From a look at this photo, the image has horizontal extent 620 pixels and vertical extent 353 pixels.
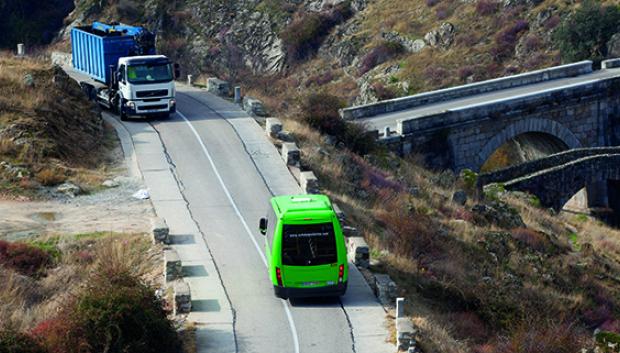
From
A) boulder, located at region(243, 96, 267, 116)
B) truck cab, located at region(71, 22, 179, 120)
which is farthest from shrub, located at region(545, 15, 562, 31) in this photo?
boulder, located at region(243, 96, 267, 116)

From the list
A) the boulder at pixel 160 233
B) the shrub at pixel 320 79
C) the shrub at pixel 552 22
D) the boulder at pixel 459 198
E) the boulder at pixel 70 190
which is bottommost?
the boulder at pixel 459 198

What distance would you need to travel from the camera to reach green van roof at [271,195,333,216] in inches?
896

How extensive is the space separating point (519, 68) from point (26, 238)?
43.2 meters

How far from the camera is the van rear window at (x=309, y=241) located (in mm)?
22422

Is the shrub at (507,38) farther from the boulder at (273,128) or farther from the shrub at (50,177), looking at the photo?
the shrub at (50,177)

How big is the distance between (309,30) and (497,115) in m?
30.6

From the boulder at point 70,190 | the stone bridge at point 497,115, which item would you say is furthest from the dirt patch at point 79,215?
the stone bridge at point 497,115

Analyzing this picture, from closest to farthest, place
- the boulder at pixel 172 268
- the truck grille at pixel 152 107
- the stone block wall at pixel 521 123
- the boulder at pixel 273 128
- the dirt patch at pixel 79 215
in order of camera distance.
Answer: the boulder at pixel 172 268 < the dirt patch at pixel 79 215 < the boulder at pixel 273 128 < the truck grille at pixel 152 107 < the stone block wall at pixel 521 123

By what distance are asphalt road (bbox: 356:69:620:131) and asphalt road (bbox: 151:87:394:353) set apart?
23.0ft

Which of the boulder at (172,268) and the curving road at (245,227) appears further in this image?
the boulder at (172,268)

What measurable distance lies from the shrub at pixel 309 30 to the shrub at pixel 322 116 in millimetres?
34916

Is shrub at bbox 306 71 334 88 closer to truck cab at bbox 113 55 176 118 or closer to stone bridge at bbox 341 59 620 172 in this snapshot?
stone bridge at bbox 341 59 620 172

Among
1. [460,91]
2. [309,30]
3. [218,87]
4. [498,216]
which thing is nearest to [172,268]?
[498,216]

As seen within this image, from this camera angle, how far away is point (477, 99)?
50.8 metres
